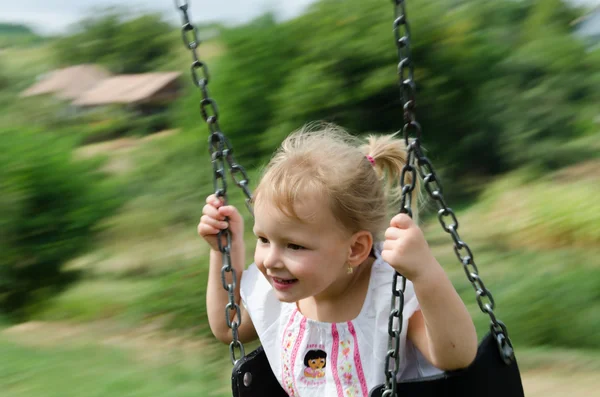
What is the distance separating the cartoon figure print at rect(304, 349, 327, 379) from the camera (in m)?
2.19

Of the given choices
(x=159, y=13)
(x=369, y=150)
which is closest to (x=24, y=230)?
(x=369, y=150)

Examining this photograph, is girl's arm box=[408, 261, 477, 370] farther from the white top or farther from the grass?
the grass

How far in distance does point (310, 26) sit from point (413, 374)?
13.1ft

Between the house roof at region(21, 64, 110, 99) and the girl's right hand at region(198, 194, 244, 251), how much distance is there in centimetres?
498

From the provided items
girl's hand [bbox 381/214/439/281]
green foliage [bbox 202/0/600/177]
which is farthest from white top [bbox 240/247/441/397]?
green foliage [bbox 202/0/600/177]

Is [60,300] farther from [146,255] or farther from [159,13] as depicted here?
[159,13]

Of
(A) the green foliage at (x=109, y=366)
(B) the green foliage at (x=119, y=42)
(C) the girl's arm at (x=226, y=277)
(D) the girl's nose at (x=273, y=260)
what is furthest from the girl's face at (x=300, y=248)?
(B) the green foliage at (x=119, y=42)

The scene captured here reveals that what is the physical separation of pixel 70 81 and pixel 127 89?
20.8 inches

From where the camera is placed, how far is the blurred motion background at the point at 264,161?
378 cm

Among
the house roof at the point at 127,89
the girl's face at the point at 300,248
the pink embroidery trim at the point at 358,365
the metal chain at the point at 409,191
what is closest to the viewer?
the metal chain at the point at 409,191

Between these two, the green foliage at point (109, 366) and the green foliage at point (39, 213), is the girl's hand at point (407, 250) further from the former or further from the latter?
the green foliage at point (39, 213)

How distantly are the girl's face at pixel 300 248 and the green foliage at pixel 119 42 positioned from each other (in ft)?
19.7

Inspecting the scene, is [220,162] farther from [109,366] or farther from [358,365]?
[109,366]

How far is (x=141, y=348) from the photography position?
4.03m
